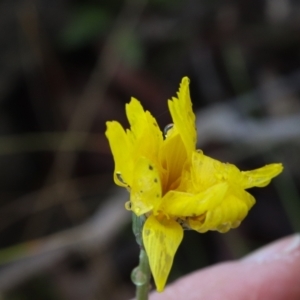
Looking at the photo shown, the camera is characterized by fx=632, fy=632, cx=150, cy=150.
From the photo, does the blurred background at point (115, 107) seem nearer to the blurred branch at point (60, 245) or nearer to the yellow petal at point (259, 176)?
the blurred branch at point (60, 245)

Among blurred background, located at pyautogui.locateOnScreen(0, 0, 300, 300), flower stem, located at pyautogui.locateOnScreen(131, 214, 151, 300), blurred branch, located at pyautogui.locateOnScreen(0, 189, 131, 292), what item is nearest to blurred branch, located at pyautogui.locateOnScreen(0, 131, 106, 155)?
blurred background, located at pyautogui.locateOnScreen(0, 0, 300, 300)

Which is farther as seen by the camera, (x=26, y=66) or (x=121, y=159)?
(x=26, y=66)

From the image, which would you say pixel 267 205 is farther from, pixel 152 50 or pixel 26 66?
pixel 26 66

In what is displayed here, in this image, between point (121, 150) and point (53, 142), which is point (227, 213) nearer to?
point (121, 150)

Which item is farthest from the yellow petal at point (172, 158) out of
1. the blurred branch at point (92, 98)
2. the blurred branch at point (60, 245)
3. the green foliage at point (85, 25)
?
the green foliage at point (85, 25)

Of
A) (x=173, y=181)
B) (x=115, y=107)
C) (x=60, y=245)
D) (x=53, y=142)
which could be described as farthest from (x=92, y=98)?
(x=173, y=181)

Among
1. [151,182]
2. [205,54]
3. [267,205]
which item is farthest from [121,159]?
[205,54]
